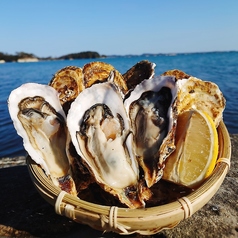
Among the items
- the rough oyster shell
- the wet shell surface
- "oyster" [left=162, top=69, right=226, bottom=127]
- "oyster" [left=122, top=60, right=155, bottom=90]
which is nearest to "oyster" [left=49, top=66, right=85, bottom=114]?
the rough oyster shell

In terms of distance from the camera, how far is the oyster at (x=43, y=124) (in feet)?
4.80

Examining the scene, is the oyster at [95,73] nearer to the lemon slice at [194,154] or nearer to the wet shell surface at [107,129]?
the wet shell surface at [107,129]

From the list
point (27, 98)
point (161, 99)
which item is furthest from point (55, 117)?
point (161, 99)

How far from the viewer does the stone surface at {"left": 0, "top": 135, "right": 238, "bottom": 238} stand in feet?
4.59

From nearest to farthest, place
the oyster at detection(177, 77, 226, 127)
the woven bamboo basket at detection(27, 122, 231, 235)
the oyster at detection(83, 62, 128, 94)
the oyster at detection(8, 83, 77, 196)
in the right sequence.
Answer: the woven bamboo basket at detection(27, 122, 231, 235) → the oyster at detection(8, 83, 77, 196) → the oyster at detection(177, 77, 226, 127) → the oyster at detection(83, 62, 128, 94)

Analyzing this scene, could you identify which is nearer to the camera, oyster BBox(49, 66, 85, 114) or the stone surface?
the stone surface

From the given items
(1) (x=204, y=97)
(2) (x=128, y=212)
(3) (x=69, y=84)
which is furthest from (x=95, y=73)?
(2) (x=128, y=212)

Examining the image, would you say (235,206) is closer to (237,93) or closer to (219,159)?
(219,159)

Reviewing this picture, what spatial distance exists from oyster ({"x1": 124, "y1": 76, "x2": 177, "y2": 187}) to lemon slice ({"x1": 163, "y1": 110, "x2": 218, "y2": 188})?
0.26 ft

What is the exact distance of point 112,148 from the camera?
1.43 metres

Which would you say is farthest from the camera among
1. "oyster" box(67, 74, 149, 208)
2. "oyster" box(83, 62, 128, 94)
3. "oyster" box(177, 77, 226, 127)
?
"oyster" box(83, 62, 128, 94)

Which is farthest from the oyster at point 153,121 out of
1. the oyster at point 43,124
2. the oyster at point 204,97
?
the oyster at point 43,124

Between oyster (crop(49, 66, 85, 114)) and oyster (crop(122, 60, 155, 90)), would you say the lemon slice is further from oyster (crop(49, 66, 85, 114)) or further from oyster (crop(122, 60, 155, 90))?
oyster (crop(49, 66, 85, 114))

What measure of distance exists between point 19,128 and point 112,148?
540mm
